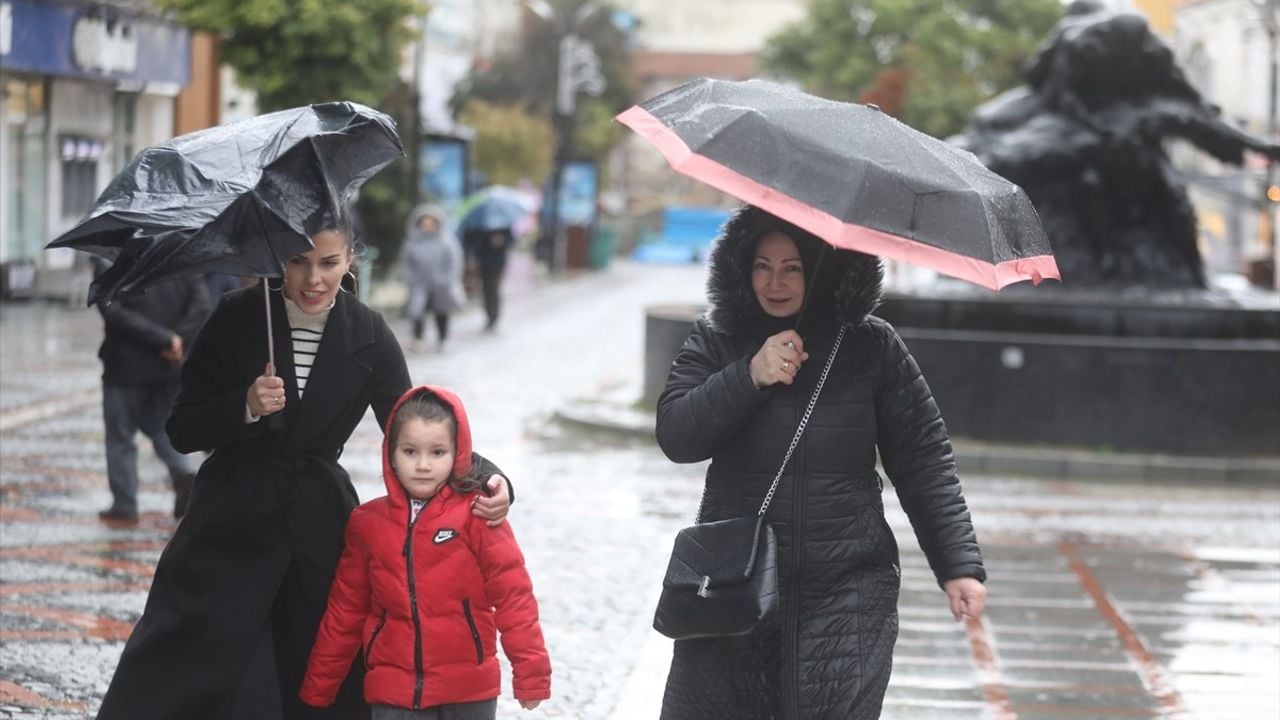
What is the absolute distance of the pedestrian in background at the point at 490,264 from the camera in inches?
1035

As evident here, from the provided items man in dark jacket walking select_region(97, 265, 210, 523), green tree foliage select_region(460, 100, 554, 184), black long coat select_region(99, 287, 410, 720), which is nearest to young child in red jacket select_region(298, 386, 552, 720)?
black long coat select_region(99, 287, 410, 720)

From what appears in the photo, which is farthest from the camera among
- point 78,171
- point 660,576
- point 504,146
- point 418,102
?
point 504,146

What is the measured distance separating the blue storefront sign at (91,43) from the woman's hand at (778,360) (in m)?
21.7

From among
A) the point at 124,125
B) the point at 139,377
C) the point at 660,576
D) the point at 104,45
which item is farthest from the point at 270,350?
the point at 124,125

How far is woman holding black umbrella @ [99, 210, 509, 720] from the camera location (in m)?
4.70

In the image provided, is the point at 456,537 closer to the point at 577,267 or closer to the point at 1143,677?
the point at 1143,677

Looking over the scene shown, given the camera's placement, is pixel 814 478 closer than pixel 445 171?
Yes

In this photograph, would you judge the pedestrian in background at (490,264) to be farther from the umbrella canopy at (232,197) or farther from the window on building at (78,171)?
the umbrella canopy at (232,197)

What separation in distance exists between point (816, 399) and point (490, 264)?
21.8 metres

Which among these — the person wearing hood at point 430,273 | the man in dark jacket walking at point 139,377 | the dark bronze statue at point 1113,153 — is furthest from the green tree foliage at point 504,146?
the man in dark jacket walking at point 139,377

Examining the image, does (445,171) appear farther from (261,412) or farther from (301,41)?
(261,412)

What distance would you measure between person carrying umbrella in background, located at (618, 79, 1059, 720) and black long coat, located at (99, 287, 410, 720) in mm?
797

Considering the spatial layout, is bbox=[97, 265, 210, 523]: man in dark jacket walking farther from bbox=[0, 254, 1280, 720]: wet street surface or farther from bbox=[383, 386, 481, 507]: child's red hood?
bbox=[383, 386, 481, 507]: child's red hood

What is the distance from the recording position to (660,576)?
9.57 m
